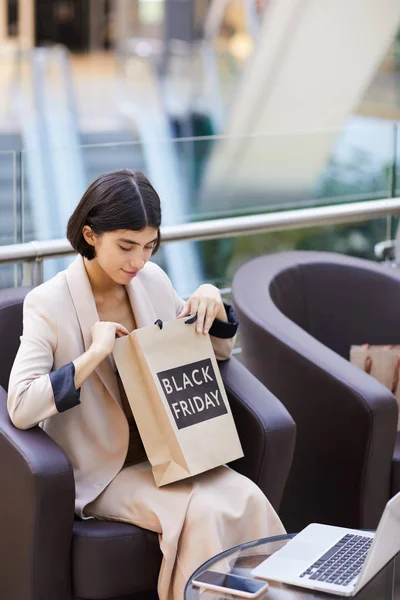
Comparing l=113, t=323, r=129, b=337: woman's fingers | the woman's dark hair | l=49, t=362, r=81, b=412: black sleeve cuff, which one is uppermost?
the woman's dark hair

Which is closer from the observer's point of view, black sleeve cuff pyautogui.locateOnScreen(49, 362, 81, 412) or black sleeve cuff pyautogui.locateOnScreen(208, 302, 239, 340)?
black sleeve cuff pyautogui.locateOnScreen(49, 362, 81, 412)

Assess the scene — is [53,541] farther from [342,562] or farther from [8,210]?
[8,210]

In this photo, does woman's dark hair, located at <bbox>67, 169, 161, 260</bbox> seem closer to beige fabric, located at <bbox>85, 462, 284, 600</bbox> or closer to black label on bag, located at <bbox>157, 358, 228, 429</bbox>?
black label on bag, located at <bbox>157, 358, 228, 429</bbox>

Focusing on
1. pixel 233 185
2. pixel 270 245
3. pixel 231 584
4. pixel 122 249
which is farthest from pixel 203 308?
pixel 233 185

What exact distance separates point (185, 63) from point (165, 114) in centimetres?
100

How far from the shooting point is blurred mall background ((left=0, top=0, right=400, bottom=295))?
397cm

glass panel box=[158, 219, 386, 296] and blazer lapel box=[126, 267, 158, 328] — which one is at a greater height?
blazer lapel box=[126, 267, 158, 328]

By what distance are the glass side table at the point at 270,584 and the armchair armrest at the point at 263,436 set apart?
1.41 feet

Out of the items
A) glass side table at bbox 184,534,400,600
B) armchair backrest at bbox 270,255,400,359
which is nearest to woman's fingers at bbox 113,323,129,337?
glass side table at bbox 184,534,400,600

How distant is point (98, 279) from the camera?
2.69 meters

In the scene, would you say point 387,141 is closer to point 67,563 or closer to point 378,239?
point 378,239

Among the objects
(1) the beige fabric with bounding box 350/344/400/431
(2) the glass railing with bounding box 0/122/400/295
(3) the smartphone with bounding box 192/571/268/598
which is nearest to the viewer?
(3) the smartphone with bounding box 192/571/268/598

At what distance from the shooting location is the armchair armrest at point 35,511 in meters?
2.37

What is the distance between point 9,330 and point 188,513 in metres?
0.78
